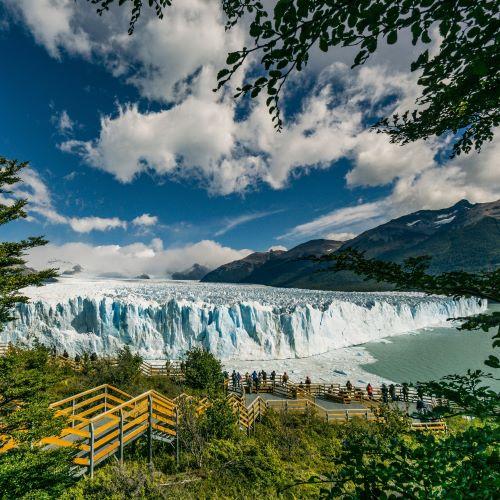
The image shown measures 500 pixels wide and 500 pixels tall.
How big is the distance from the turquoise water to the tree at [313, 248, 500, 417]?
79.6 ft

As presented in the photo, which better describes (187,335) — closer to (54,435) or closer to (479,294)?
Answer: (54,435)

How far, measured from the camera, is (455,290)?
2777 mm

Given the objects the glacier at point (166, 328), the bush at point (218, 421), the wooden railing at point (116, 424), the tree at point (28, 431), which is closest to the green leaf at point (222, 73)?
the wooden railing at point (116, 424)

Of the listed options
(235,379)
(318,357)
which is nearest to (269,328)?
(318,357)

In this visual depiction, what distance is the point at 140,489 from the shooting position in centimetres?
646

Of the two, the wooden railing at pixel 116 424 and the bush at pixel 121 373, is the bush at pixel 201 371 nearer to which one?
the bush at pixel 121 373

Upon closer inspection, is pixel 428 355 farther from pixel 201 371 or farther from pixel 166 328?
pixel 166 328

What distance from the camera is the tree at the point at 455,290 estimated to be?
237 centimetres

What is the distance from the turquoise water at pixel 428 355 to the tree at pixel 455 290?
79.6 feet

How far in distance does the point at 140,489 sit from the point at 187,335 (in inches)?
924

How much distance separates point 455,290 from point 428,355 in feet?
120

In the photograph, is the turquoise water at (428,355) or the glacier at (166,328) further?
the glacier at (166,328)

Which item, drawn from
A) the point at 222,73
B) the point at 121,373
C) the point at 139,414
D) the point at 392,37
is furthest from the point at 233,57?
the point at 121,373

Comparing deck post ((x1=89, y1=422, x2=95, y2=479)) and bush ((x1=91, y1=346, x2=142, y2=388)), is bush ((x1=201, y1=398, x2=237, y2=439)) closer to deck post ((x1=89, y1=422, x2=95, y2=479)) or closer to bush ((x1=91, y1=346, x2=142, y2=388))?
deck post ((x1=89, y1=422, x2=95, y2=479))
